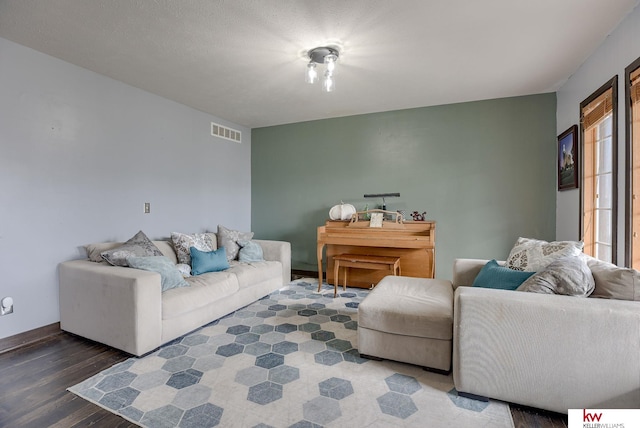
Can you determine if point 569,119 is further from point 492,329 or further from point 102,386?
point 102,386

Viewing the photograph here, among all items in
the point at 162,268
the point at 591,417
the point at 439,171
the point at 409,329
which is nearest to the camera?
the point at 591,417

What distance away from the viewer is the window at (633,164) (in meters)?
1.95

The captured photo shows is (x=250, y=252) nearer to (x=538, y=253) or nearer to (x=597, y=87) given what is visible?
(x=538, y=253)

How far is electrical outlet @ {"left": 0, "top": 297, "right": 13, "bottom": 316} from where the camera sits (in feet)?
7.32

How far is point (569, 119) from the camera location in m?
3.07

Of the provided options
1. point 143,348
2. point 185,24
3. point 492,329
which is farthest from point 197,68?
point 492,329

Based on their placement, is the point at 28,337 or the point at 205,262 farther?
the point at 205,262

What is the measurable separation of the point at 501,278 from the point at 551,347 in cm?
57

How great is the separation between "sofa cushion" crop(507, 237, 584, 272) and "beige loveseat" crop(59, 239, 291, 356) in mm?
2487

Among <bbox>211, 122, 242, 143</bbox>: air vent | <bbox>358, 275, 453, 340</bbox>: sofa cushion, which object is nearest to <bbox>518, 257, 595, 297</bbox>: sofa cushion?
<bbox>358, 275, 453, 340</bbox>: sofa cushion

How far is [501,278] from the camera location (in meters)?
1.96

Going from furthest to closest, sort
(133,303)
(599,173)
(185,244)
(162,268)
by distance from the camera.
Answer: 1. (185,244)
2. (599,173)
3. (162,268)
4. (133,303)

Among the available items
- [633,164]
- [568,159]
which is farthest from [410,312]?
[568,159]

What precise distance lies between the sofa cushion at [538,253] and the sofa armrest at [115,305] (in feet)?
8.85
